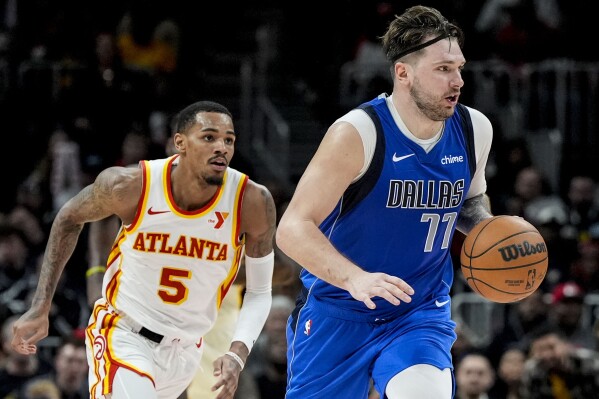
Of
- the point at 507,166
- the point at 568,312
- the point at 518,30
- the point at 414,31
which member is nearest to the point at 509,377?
the point at 568,312

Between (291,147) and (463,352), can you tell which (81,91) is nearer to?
(291,147)

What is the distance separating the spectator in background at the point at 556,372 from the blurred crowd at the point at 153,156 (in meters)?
0.01

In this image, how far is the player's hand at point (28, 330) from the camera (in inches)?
232

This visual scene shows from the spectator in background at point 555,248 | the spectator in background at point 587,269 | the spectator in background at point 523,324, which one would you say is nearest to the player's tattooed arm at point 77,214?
the spectator in background at point 523,324

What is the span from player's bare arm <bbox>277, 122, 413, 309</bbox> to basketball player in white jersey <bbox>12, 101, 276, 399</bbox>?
1.26m

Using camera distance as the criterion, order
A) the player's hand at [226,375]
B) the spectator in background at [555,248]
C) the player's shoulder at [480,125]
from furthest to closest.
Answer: the spectator in background at [555,248] → the player's hand at [226,375] → the player's shoulder at [480,125]

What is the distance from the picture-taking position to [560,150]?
1291cm

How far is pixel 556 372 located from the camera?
31.6 ft

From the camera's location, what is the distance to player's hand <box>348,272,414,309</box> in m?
4.17

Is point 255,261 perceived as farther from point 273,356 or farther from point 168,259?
point 273,356

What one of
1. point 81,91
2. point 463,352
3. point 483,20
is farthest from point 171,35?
point 463,352

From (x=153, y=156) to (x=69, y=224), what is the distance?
18.0ft

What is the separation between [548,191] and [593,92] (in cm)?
182

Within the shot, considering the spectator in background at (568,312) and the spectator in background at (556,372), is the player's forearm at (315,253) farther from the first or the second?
the spectator in background at (568,312)
